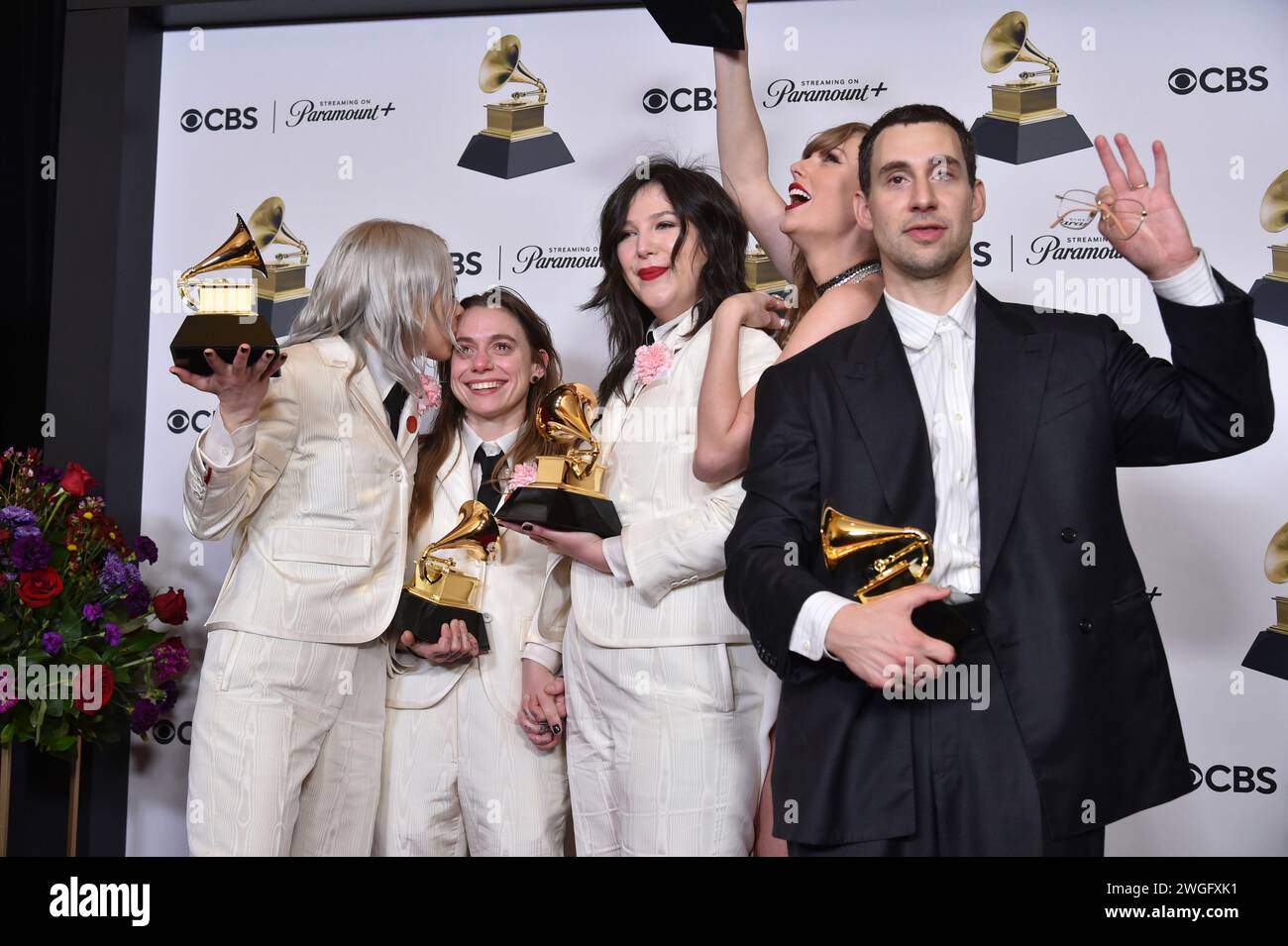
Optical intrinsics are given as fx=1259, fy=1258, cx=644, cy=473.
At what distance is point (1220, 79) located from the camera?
4.09 meters

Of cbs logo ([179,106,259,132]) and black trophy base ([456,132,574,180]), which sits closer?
black trophy base ([456,132,574,180])

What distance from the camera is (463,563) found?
3266 mm

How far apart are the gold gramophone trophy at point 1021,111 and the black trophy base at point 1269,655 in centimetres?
168

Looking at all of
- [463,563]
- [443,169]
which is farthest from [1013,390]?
[443,169]

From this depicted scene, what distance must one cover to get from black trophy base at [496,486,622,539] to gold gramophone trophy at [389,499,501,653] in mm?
199

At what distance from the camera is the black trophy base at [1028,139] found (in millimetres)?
4137

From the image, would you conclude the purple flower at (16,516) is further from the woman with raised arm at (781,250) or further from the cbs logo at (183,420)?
the woman with raised arm at (781,250)

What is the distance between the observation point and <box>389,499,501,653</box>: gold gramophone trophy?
3.11 meters

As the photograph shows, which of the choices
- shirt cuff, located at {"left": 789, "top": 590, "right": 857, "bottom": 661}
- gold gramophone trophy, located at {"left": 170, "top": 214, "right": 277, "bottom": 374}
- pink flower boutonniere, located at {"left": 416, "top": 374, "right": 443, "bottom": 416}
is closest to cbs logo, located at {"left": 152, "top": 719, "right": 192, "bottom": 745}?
pink flower boutonniere, located at {"left": 416, "top": 374, "right": 443, "bottom": 416}

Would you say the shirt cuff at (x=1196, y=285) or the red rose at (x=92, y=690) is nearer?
the shirt cuff at (x=1196, y=285)

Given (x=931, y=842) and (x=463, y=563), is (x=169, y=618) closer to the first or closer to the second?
(x=463, y=563)

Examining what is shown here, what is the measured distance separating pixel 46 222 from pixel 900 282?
10.7 ft

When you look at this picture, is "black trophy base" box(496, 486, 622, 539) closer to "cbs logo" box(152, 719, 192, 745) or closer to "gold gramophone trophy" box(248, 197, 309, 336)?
"gold gramophone trophy" box(248, 197, 309, 336)

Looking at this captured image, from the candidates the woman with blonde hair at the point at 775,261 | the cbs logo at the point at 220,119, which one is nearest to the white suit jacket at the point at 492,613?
the woman with blonde hair at the point at 775,261
